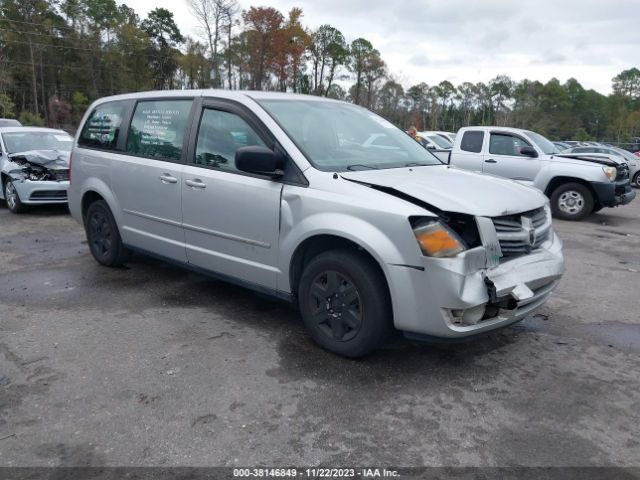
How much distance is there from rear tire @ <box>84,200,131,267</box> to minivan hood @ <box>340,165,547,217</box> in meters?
3.05

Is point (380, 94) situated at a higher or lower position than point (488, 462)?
higher

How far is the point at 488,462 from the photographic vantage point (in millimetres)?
2633

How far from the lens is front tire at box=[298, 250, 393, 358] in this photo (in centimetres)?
339

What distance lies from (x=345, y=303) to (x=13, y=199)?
817 centimetres

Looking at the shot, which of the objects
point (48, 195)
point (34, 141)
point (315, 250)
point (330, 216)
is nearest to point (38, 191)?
point (48, 195)

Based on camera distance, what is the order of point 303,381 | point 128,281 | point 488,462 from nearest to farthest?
point 488,462
point 303,381
point 128,281

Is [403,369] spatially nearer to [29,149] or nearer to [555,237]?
[555,237]

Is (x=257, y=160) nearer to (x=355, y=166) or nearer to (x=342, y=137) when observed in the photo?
(x=355, y=166)

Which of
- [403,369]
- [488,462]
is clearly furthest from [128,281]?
[488,462]

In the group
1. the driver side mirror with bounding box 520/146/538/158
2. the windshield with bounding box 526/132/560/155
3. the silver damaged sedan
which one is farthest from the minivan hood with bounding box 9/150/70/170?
the windshield with bounding box 526/132/560/155

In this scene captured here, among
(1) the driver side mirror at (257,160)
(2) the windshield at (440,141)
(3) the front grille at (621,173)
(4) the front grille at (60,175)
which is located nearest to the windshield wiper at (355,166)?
(1) the driver side mirror at (257,160)

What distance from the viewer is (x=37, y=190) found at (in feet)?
30.1

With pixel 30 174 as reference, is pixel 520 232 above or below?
above

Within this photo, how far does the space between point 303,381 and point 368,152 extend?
1.94 metres
